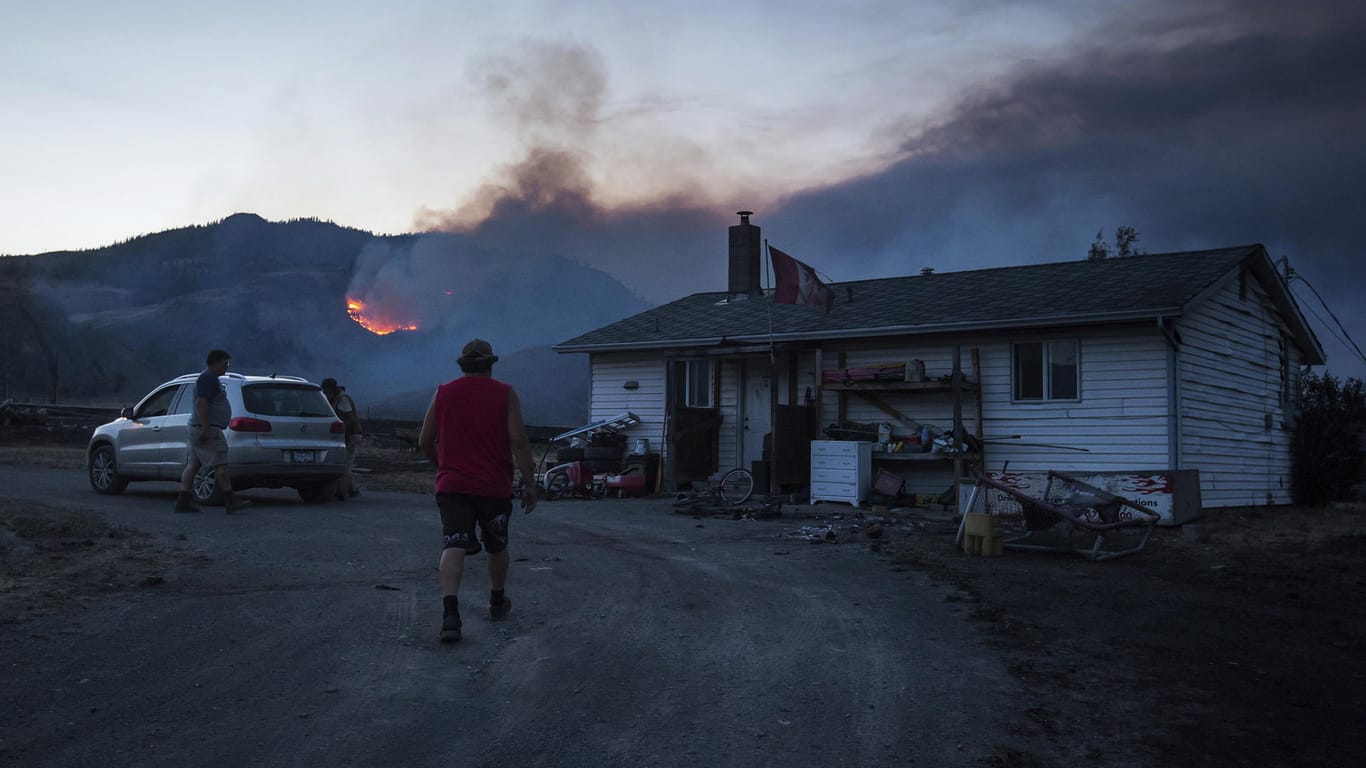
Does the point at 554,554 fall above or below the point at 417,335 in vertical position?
below

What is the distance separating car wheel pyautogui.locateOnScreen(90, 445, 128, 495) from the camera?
48.6 ft

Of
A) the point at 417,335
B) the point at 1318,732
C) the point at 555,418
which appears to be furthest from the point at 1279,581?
the point at 417,335

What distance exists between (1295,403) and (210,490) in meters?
19.8

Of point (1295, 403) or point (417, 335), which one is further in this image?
point (417, 335)

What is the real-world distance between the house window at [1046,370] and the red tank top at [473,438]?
12.1 metres

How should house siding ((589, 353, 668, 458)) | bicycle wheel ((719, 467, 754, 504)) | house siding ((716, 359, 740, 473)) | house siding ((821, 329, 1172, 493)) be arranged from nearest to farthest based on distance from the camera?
house siding ((821, 329, 1172, 493)), bicycle wheel ((719, 467, 754, 504)), house siding ((716, 359, 740, 473)), house siding ((589, 353, 668, 458))

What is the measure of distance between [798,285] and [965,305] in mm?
2891

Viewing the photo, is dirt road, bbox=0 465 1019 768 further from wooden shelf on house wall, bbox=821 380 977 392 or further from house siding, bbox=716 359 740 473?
house siding, bbox=716 359 740 473

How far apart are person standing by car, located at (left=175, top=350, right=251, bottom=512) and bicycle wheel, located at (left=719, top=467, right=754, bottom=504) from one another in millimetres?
7374

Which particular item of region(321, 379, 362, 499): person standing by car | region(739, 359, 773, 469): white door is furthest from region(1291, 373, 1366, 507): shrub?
region(321, 379, 362, 499): person standing by car

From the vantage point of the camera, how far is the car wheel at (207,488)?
44.3ft

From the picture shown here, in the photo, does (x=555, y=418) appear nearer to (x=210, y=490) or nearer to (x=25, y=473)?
(x=25, y=473)

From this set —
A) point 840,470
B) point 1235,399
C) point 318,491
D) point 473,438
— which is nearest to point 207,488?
point 318,491

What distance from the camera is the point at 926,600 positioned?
26.2ft
